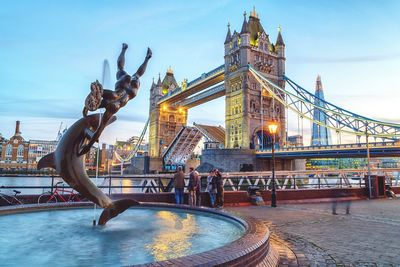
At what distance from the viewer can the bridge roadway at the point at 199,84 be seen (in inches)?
2586

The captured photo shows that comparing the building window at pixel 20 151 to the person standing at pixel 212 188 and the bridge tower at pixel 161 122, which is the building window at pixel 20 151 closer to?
the bridge tower at pixel 161 122

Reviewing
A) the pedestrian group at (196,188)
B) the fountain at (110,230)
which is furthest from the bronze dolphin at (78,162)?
the pedestrian group at (196,188)

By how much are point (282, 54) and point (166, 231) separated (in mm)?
61162

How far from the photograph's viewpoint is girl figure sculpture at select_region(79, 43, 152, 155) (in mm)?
5766

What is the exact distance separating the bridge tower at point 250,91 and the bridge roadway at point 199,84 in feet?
14.0

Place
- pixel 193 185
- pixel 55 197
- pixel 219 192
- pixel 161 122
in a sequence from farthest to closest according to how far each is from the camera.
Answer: pixel 161 122, pixel 219 192, pixel 193 185, pixel 55 197

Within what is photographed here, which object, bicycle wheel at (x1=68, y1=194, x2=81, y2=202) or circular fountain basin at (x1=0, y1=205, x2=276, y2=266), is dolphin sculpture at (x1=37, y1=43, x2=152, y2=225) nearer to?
circular fountain basin at (x1=0, y1=205, x2=276, y2=266)

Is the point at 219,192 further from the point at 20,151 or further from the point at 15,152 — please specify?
the point at 15,152

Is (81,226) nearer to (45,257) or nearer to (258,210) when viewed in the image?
(45,257)

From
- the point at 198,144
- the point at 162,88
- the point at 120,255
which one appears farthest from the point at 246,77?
the point at 120,255

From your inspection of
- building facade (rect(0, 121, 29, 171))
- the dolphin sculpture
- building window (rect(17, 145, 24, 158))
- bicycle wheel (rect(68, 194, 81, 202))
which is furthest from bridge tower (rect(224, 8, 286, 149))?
building window (rect(17, 145, 24, 158))

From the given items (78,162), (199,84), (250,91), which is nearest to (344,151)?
(250,91)

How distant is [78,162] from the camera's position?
6305mm

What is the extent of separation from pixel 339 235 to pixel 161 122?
83758 millimetres
